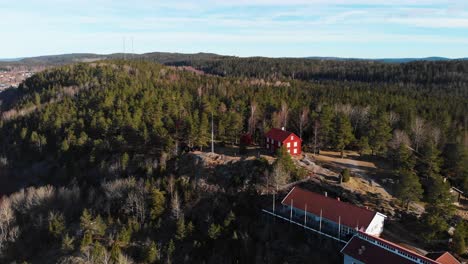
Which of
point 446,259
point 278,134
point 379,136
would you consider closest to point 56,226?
point 278,134

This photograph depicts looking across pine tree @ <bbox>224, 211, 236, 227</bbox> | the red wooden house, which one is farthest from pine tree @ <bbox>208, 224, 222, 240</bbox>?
the red wooden house

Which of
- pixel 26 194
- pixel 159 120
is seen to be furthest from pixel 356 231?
pixel 26 194

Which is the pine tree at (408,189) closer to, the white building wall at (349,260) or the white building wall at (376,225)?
the white building wall at (376,225)

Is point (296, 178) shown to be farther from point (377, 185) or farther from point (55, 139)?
point (55, 139)

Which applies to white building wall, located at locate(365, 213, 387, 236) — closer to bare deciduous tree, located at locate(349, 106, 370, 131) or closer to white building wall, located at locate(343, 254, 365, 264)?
white building wall, located at locate(343, 254, 365, 264)

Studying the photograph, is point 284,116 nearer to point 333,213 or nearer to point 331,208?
point 331,208

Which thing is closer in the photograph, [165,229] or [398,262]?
[398,262]

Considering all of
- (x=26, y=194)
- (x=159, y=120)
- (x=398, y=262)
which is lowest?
(x=26, y=194)

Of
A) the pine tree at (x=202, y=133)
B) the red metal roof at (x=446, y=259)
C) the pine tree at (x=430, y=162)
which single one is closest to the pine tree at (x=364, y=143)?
the pine tree at (x=430, y=162)
